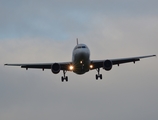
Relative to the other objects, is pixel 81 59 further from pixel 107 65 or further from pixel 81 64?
pixel 107 65

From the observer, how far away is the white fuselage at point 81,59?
195ft

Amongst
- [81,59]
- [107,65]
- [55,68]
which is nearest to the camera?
[81,59]

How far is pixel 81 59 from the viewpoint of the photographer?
59.3m

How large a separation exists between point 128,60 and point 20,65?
49.0 ft

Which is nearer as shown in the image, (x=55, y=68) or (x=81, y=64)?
(x=81, y=64)

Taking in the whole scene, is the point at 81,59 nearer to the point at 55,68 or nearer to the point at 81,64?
the point at 81,64

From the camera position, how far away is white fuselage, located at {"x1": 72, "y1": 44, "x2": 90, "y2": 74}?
59.3 metres

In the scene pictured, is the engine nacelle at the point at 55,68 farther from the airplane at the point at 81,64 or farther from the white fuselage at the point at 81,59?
the white fuselage at the point at 81,59

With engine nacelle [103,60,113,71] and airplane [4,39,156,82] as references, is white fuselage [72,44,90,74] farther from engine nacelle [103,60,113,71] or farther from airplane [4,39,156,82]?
engine nacelle [103,60,113,71]

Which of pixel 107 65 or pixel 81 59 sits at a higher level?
pixel 81 59

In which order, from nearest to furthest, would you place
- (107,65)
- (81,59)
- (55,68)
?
(81,59), (55,68), (107,65)


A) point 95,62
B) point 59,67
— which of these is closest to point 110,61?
point 95,62

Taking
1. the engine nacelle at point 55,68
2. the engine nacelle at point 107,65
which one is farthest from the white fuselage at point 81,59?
the engine nacelle at point 107,65

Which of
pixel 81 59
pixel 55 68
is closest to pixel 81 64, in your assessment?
pixel 81 59
